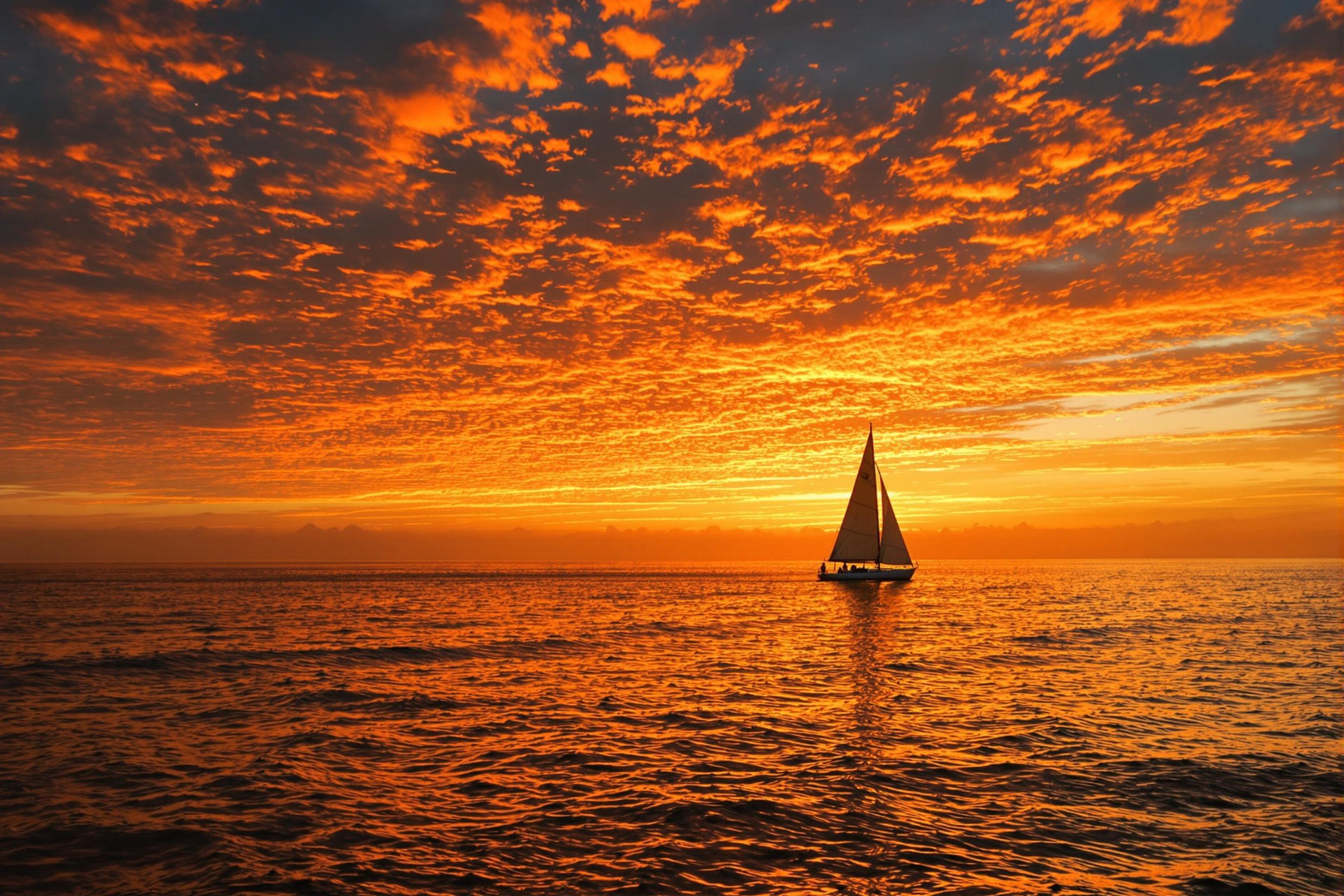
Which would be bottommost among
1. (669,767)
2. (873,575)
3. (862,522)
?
(669,767)

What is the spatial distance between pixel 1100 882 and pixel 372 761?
705 inches

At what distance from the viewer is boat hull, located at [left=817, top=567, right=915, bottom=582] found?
352 feet

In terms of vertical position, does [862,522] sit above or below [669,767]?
above

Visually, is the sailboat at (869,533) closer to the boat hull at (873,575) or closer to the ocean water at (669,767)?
the boat hull at (873,575)

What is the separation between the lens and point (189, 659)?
39.9 m

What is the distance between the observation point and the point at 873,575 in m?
108

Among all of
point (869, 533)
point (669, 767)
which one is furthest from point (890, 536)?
point (669, 767)

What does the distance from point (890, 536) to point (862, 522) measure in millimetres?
5582

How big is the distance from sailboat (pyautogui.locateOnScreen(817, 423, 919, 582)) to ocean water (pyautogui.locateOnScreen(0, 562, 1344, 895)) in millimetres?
59502

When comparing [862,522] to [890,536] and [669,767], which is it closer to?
[890,536]

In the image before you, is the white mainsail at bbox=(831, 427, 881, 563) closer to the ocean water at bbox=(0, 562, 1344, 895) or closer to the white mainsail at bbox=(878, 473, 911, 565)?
the white mainsail at bbox=(878, 473, 911, 565)

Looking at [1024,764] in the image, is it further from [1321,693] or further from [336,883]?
[1321,693]

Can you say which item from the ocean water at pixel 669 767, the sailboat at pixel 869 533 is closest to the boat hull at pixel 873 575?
the sailboat at pixel 869 533

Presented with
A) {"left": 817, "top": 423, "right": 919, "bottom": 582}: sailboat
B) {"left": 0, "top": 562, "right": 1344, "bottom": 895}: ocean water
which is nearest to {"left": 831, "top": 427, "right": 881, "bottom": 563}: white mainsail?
{"left": 817, "top": 423, "right": 919, "bottom": 582}: sailboat
